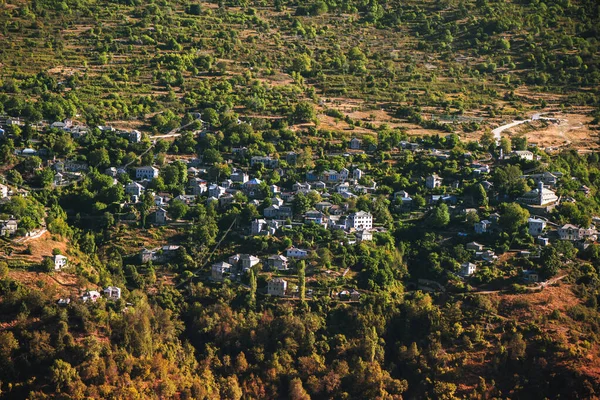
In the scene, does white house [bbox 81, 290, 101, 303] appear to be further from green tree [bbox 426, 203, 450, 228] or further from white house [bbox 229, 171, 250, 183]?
green tree [bbox 426, 203, 450, 228]

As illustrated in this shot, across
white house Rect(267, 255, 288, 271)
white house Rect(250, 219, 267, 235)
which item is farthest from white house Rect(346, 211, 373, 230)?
white house Rect(267, 255, 288, 271)

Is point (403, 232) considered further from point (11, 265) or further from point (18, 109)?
point (18, 109)

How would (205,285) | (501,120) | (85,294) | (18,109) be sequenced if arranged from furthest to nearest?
(501,120) < (18,109) < (205,285) < (85,294)

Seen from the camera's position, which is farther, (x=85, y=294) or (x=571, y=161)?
(x=571, y=161)

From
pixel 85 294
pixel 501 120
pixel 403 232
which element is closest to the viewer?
pixel 85 294

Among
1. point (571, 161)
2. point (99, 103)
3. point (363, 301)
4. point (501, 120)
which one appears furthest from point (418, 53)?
point (363, 301)

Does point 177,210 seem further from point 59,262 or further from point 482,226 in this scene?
point 482,226
